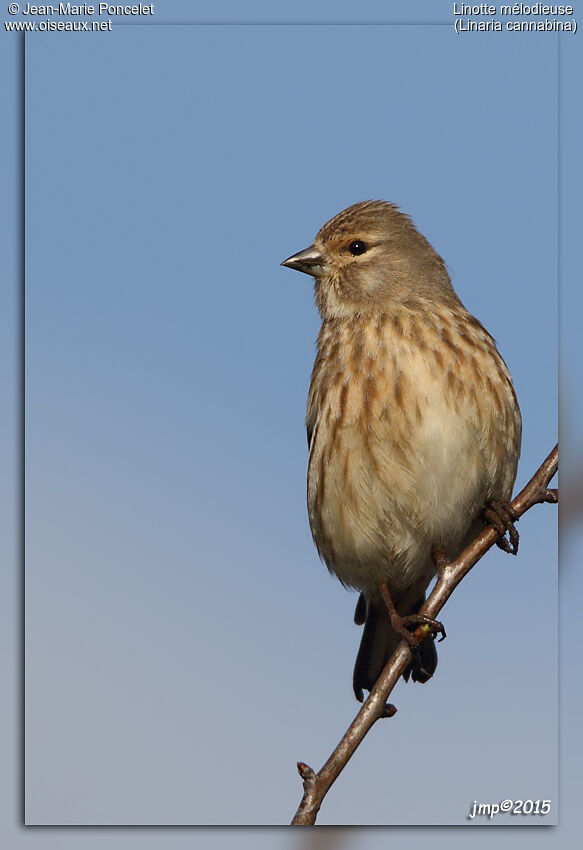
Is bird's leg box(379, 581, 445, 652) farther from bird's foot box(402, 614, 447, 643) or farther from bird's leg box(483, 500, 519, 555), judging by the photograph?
bird's leg box(483, 500, 519, 555)

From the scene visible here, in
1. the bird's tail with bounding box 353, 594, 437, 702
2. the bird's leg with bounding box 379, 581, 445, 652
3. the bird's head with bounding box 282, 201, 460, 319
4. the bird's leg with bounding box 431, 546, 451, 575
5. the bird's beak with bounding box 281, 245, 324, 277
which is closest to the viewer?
the bird's leg with bounding box 379, 581, 445, 652

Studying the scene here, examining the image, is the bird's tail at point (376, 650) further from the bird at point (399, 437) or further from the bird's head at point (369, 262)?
the bird's head at point (369, 262)

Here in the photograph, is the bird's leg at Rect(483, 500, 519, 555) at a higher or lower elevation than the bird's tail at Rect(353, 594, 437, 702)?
higher

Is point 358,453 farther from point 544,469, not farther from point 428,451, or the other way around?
point 544,469

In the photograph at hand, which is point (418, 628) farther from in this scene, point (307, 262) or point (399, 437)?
point (307, 262)

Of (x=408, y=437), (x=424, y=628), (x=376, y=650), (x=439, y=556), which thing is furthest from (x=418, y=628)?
(x=376, y=650)

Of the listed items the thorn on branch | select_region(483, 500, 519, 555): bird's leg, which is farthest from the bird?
the thorn on branch

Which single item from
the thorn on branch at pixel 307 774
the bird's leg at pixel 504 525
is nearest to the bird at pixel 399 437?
the bird's leg at pixel 504 525
